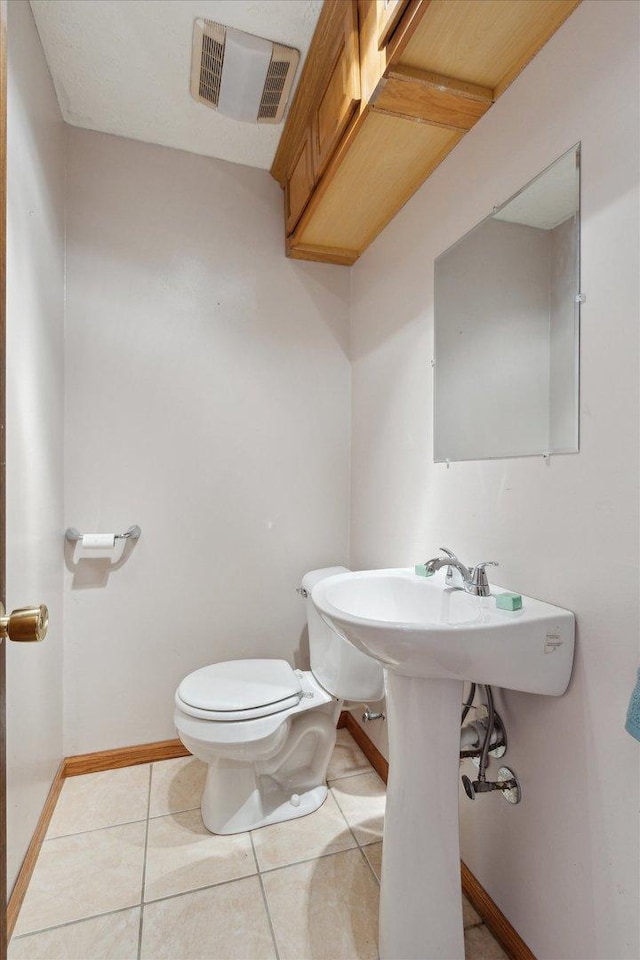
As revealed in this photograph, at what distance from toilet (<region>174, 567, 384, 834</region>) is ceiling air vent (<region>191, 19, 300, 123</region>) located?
175cm

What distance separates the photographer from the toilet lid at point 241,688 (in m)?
1.41

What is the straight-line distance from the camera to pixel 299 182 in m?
1.72

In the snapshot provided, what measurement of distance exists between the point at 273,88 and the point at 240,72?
0.11m

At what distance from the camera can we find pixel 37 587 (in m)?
1.40

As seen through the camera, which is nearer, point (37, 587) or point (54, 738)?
point (37, 587)

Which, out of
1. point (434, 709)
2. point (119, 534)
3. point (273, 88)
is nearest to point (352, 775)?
point (434, 709)

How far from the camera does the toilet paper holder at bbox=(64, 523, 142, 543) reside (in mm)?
1683

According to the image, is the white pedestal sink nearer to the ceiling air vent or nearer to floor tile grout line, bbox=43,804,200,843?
floor tile grout line, bbox=43,804,200,843

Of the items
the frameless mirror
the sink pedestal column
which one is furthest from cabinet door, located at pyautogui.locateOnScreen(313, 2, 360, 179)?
the sink pedestal column

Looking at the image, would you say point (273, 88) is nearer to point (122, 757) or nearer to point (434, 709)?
point (434, 709)

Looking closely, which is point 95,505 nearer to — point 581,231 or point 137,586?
point 137,586

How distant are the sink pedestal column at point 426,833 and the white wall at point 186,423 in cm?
102

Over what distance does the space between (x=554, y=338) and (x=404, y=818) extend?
113 centimetres

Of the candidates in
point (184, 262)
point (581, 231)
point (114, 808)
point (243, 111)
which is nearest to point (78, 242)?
point (184, 262)
